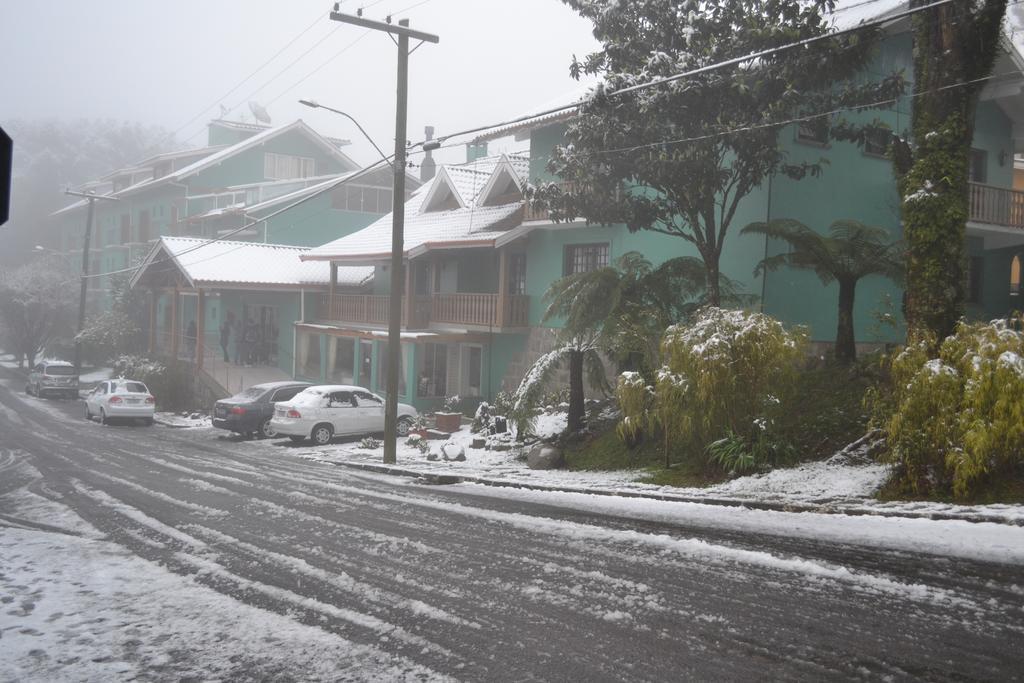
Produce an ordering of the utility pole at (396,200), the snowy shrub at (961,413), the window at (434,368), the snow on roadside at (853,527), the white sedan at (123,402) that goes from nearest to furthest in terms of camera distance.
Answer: the snow on roadside at (853,527)
the snowy shrub at (961,413)
the utility pole at (396,200)
the white sedan at (123,402)
the window at (434,368)

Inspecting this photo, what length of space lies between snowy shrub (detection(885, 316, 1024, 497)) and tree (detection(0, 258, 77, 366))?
163ft

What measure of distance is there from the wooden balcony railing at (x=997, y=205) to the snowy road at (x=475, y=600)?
15039 millimetres

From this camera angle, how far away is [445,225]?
2873 cm

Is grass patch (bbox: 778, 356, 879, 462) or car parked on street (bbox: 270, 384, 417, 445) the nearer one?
grass patch (bbox: 778, 356, 879, 462)

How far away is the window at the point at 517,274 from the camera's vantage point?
26656mm

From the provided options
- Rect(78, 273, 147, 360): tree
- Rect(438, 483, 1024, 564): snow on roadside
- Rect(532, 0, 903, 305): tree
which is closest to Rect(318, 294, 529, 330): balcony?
Rect(532, 0, 903, 305): tree

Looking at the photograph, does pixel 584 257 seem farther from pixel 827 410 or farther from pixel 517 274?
pixel 827 410

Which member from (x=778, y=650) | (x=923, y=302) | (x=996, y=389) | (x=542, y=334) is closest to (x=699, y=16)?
(x=923, y=302)

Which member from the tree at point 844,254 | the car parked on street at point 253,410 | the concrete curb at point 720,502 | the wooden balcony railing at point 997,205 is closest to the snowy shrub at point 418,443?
the concrete curb at point 720,502

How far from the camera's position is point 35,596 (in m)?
7.66

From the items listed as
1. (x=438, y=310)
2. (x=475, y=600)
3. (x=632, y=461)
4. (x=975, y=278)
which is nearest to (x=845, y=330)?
(x=632, y=461)

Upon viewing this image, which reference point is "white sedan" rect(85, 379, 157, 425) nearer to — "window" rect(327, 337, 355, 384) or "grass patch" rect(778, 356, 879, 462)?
"window" rect(327, 337, 355, 384)

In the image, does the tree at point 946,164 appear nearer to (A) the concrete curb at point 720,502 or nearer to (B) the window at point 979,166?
(A) the concrete curb at point 720,502

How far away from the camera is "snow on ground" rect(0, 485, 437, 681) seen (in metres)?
5.88
